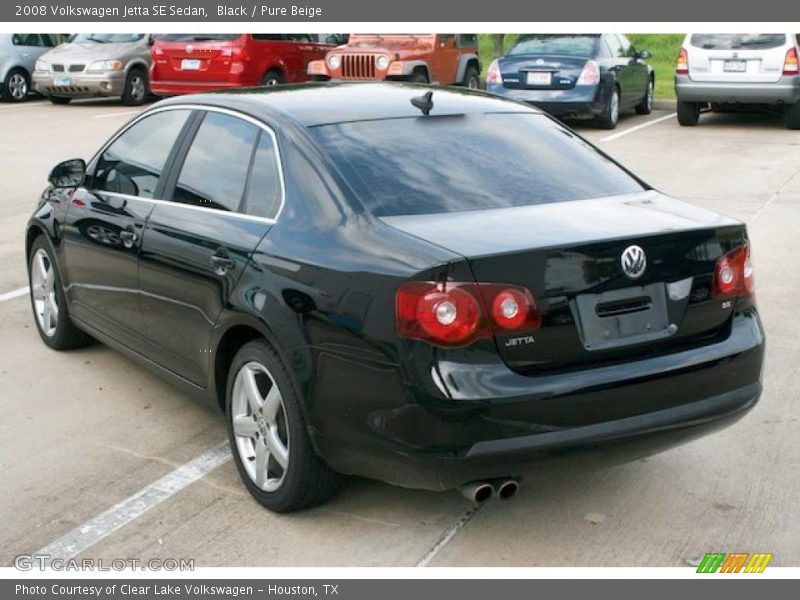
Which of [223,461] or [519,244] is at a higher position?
[519,244]

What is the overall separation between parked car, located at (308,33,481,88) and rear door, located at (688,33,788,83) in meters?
4.62

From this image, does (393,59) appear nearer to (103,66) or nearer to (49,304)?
(103,66)

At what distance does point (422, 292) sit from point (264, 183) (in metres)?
1.15

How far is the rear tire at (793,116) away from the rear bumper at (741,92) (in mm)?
225

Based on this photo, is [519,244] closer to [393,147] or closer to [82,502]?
[393,147]

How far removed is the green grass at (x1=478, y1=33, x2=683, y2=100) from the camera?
26875 millimetres

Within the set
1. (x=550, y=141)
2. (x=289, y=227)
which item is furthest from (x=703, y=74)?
(x=289, y=227)

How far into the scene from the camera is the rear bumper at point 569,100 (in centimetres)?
1591

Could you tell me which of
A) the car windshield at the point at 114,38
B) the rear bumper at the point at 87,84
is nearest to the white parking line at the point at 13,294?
the rear bumper at the point at 87,84

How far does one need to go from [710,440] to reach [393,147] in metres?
1.96

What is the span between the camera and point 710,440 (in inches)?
195

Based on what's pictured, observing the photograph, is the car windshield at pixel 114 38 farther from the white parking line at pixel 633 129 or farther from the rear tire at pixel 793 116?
the rear tire at pixel 793 116

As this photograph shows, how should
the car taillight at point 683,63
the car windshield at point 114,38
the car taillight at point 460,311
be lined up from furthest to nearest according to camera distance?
the car windshield at point 114,38 < the car taillight at point 683,63 < the car taillight at point 460,311

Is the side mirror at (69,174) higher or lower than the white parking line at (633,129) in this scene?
higher
